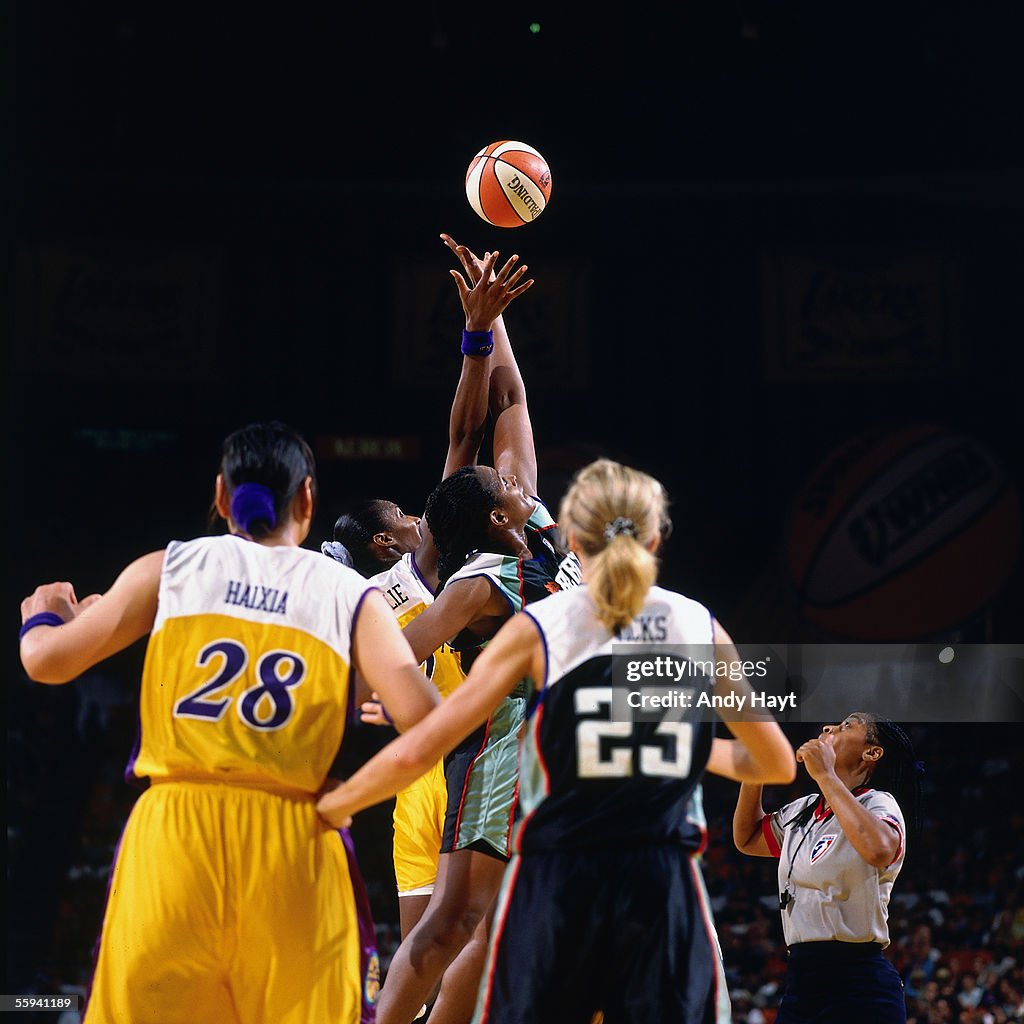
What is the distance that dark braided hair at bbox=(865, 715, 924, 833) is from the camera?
18.2ft

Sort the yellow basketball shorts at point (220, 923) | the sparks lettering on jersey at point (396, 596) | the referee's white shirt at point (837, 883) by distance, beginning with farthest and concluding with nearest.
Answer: the sparks lettering on jersey at point (396, 596), the referee's white shirt at point (837, 883), the yellow basketball shorts at point (220, 923)

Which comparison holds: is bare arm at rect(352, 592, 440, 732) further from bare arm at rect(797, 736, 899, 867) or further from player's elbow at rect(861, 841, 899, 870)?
player's elbow at rect(861, 841, 899, 870)

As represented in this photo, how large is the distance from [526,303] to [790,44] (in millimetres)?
3974

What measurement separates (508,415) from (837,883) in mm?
2339

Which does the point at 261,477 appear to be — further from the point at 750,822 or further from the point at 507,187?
the point at 507,187

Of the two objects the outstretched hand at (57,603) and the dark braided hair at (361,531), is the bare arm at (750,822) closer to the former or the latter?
the dark braided hair at (361,531)

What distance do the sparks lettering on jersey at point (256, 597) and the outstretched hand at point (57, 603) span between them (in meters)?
0.37

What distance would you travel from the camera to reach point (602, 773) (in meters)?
3.20

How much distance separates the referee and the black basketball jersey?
2.04m

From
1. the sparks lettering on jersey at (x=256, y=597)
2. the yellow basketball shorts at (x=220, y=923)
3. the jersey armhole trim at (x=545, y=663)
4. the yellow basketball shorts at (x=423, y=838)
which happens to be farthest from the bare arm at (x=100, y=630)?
the yellow basketball shorts at (x=423, y=838)

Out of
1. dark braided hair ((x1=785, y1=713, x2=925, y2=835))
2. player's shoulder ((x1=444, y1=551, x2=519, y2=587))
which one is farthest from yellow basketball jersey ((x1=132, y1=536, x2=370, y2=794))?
dark braided hair ((x1=785, y1=713, x2=925, y2=835))

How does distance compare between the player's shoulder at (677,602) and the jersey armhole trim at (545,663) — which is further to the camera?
the player's shoulder at (677,602)

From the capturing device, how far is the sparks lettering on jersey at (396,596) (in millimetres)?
5867

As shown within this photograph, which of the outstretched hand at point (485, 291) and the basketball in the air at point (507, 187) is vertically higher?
the basketball in the air at point (507, 187)
